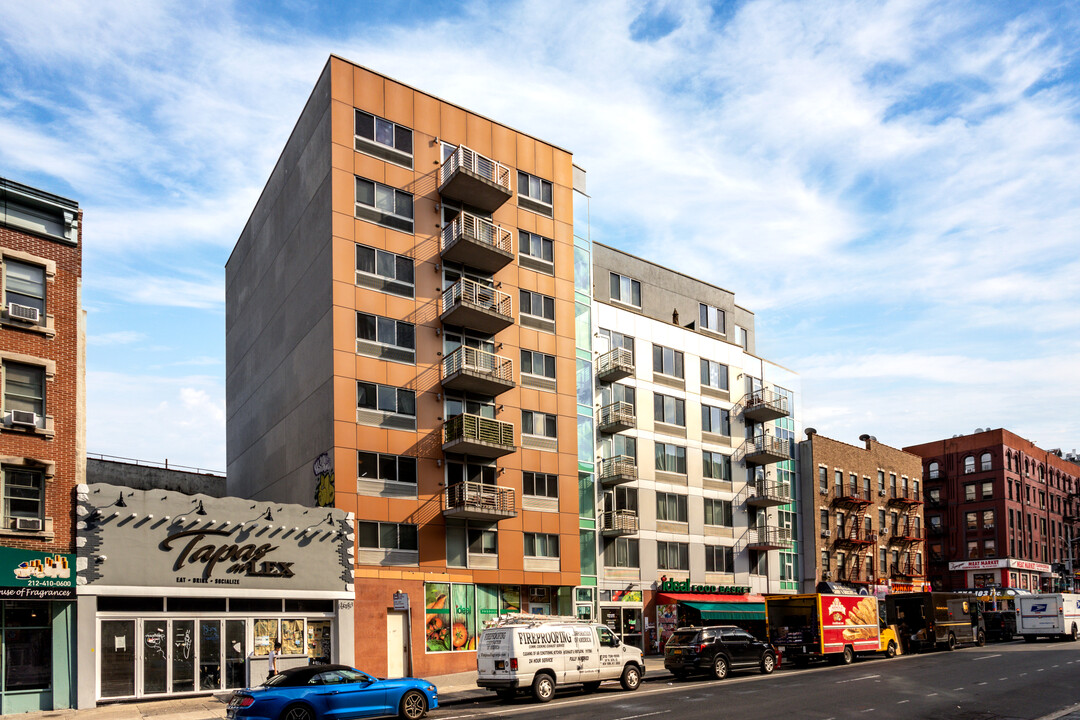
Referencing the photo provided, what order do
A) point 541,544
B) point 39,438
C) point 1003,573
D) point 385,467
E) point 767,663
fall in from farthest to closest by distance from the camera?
1. point 1003,573
2. point 541,544
3. point 385,467
4. point 767,663
5. point 39,438

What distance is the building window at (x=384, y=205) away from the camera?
37344 mm

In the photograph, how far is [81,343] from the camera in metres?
28.1


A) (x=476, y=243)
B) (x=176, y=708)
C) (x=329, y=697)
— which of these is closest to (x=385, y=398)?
(x=476, y=243)

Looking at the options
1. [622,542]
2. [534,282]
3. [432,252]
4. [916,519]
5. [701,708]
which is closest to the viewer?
[701,708]

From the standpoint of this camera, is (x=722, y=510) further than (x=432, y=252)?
Yes

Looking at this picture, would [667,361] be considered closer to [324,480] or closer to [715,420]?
[715,420]

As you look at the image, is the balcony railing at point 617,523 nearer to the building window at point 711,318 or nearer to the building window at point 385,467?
the building window at point 385,467

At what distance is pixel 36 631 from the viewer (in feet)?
83.8

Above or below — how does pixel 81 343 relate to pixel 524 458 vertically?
above

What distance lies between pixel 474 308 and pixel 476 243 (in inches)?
112

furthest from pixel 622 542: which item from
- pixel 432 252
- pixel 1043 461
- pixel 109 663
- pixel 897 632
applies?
Result: pixel 1043 461

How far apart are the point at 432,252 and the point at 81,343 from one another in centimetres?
1494

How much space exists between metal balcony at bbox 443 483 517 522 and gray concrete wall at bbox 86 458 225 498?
46.8 feet

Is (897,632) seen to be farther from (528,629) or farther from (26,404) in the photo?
(26,404)
